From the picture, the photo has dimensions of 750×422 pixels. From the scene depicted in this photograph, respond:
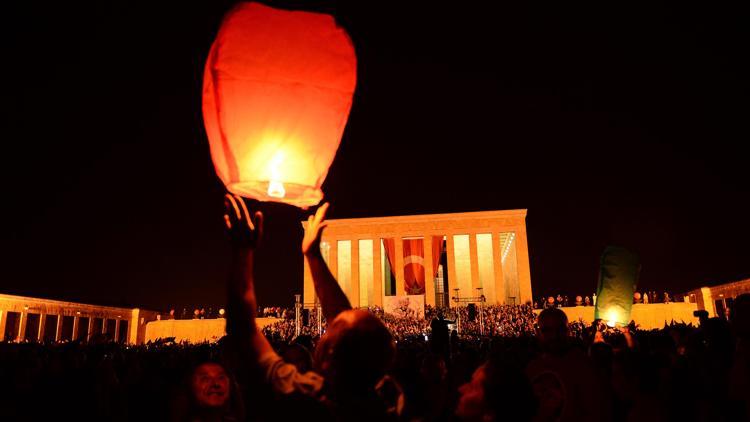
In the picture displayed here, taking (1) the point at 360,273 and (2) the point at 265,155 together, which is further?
(1) the point at 360,273

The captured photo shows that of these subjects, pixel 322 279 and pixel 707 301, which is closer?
pixel 322 279

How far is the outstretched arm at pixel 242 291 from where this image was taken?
1.96 metres

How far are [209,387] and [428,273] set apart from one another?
1490 inches

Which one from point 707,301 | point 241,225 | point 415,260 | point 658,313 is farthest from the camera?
point 707,301

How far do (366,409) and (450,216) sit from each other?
4045cm

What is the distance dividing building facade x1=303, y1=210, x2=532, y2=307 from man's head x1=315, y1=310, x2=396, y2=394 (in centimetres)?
3828

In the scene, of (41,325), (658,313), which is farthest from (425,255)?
(41,325)

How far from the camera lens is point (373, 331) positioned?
2041 mm

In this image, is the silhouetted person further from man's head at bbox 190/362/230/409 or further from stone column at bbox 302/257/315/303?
stone column at bbox 302/257/315/303

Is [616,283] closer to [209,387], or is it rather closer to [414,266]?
[209,387]

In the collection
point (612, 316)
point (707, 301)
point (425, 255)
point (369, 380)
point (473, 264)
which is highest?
point (425, 255)

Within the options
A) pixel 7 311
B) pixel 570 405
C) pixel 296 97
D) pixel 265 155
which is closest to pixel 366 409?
pixel 265 155

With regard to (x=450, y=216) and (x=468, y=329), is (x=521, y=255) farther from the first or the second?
(x=468, y=329)

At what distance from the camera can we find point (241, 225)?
2.12m
